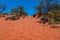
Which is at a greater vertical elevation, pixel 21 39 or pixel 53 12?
pixel 53 12

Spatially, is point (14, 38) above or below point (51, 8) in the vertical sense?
below

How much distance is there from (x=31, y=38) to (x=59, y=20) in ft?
50.6

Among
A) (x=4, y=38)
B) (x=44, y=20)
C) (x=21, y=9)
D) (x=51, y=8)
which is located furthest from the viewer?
(x=21, y=9)

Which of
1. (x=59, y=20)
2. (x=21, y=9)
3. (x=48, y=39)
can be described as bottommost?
(x=48, y=39)

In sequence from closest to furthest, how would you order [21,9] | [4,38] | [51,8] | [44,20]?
1. [4,38]
2. [44,20]
3. [51,8]
4. [21,9]

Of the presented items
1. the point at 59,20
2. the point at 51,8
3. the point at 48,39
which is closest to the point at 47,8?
the point at 51,8

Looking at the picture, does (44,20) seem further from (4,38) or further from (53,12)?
(4,38)

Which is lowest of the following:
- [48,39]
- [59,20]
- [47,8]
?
[48,39]

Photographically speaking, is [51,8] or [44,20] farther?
[51,8]

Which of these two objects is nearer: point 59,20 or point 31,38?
point 31,38

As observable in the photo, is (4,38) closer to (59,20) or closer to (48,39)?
(48,39)

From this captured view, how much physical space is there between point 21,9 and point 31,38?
39.9 metres

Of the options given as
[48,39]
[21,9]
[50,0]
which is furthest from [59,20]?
[21,9]

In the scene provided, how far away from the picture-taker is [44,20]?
23531 millimetres
